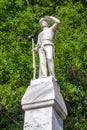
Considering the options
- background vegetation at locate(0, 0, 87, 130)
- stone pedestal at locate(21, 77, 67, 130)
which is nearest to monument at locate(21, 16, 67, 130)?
stone pedestal at locate(21, 77, 67, 130)

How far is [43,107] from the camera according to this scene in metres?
9.02

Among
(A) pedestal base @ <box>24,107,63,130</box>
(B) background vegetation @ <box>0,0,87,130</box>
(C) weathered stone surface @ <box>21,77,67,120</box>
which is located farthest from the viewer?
(B) background vegetation @ <box>0,0,87,130</box>

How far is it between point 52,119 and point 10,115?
6659 mm

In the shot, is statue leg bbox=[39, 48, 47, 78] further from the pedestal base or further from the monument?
the pedestal base

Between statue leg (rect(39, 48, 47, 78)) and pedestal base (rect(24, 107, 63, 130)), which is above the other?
statue leg (rect(39, 48, 47, 78))

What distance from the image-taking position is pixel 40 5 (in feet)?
59.0

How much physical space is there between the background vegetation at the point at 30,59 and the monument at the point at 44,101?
13.7 feet

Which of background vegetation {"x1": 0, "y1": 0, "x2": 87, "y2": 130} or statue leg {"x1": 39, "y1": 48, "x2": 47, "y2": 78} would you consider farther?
background vegetation {"x1": 0, "y1": 0, "x2": 87, "y2": 130}

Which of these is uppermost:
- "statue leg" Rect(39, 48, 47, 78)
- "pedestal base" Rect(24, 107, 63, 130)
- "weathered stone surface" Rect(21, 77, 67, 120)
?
"statue leg" Rect(39, 48, 47, 78)

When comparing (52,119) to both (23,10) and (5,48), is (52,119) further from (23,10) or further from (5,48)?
(23,10)

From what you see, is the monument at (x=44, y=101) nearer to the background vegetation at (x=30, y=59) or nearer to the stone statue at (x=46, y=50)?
the stone statue at (x=46, y=50)

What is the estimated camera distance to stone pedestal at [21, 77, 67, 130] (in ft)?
28.9

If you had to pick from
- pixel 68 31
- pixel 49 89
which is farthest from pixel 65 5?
pixel 49 89

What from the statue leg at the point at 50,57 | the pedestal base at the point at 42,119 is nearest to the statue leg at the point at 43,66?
the statue leg at the point at 50,57
